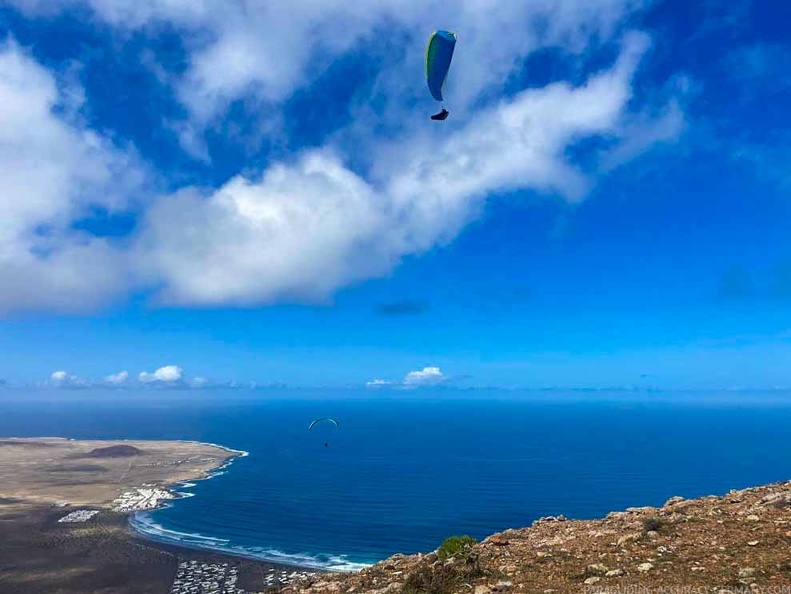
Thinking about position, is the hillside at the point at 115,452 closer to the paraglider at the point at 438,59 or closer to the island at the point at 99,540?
the island at the point at 99,540

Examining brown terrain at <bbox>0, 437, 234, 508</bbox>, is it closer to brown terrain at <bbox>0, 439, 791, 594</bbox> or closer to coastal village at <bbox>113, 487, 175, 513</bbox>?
coastal village at <bbox>113, 487, 175, 513</bbox>

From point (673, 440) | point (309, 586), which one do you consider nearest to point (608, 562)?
point (309, 586)

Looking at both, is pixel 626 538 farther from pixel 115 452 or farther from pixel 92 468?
pixel 115 452

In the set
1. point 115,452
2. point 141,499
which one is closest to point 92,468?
point 115,452

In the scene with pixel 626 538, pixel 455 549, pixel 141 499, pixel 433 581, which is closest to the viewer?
pixel 433 581

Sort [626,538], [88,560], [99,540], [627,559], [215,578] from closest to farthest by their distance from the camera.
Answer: [627,559]
[626,538]
[215,578]
[88,560]
[99,540]

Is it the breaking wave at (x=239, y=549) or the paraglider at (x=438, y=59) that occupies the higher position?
the paraglider at (x=438, y=59)

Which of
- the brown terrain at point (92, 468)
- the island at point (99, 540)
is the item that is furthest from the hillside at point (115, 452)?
the island at point (99, 540)

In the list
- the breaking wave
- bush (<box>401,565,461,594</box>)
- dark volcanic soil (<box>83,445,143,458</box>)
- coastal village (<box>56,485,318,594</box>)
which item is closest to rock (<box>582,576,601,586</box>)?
bush (<box>401,565,461,594</box>)
